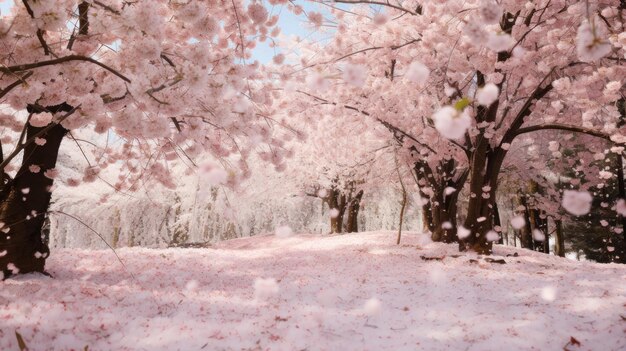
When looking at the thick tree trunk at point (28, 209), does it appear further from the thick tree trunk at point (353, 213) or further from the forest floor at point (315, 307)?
the thick tree trunk at point (353, 213)

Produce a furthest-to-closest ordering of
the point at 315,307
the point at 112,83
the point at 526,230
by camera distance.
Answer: the point at 526,230 < the point at 315,307 < the point at 112,83

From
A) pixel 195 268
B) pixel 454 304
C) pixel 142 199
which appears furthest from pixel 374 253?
pixel 142 199

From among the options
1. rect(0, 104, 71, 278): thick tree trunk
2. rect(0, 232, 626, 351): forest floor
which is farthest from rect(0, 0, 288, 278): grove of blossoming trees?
rect(0, 232, 626, 351): forest floor

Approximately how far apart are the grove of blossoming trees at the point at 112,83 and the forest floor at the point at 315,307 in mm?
1540

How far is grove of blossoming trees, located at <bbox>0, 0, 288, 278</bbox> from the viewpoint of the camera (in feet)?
11.7

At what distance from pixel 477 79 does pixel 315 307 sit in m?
7.18

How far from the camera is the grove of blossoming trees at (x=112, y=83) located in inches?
140

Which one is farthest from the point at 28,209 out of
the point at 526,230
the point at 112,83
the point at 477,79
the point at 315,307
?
the point at 526,230

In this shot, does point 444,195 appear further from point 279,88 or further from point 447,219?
point 279,88

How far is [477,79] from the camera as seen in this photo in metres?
9.61

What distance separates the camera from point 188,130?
578 cm

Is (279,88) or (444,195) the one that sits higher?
(279,88)

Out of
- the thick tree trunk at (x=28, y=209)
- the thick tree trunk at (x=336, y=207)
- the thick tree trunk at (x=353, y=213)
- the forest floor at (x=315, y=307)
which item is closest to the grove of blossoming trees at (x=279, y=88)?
the thick tree trunk at (x=28, y=209)

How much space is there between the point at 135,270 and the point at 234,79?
5.03 m
